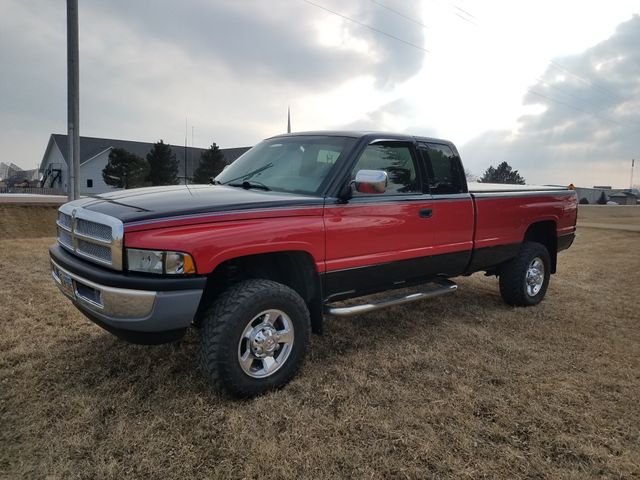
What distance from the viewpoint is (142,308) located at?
2730 millimetres

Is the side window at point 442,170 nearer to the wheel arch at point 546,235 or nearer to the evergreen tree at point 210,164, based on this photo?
the wheel arch at point 546,235

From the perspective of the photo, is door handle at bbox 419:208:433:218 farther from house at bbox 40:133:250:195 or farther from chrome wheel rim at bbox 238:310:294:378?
house at bbox 40:133:250:195

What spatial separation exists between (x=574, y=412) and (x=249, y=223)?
2.60 metres

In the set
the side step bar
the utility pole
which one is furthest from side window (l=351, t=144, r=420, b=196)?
the utility pole

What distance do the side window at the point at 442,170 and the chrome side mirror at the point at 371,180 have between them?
3.84 feet

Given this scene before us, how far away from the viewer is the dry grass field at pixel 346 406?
98.7 inches

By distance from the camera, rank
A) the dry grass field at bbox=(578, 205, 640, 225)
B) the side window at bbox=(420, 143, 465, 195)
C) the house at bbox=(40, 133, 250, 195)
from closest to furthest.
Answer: the side window at bbox=(420, 143, 465, 195)
the dry grass field at bbox=(578, 205, 640, 225)
the house at bbox=(40, 133, 250, 195)

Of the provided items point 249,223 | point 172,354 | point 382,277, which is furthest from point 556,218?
point 172,354

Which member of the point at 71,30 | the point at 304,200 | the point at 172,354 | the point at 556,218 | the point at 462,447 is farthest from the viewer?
the point at 71,30

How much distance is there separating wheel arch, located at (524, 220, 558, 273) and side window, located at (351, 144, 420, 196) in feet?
7.97

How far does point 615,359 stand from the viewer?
4109 mm

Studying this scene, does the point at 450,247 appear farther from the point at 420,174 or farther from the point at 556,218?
the point at 556,218

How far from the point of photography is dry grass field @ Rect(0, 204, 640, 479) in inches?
98.7

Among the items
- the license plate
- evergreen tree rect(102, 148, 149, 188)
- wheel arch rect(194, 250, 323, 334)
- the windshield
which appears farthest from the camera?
evergreen tree rect(102, 148, 149, 188)
